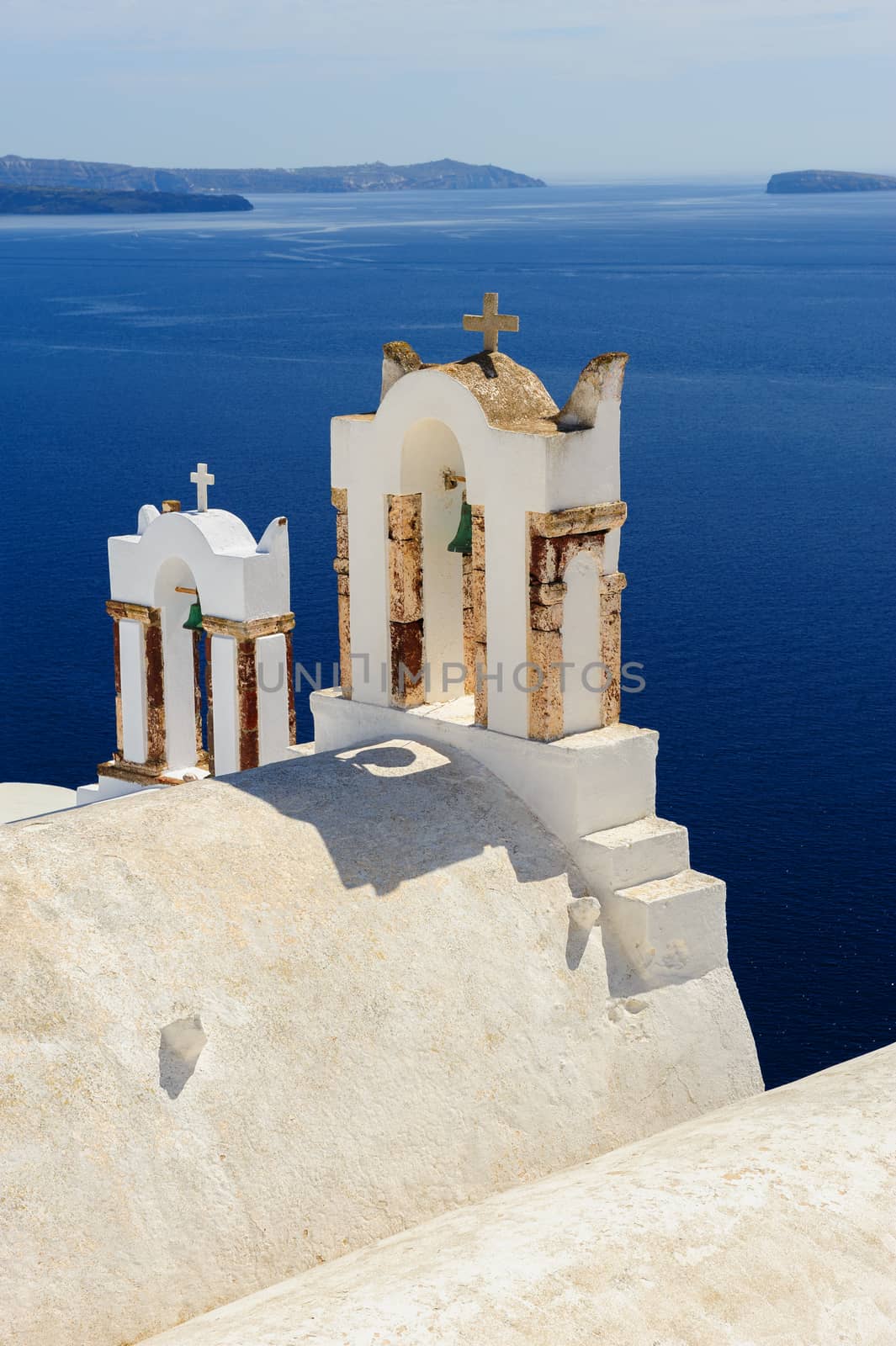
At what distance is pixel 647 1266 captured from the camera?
382 inches

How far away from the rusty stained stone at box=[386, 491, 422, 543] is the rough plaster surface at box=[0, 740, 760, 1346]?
1954mm

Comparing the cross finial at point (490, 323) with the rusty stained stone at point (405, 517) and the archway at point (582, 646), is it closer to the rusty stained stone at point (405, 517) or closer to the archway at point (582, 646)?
the rusty stained stone at point (405, 517)

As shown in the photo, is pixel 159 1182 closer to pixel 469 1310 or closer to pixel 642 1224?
pixel 469 1310

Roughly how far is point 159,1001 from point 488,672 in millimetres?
4729

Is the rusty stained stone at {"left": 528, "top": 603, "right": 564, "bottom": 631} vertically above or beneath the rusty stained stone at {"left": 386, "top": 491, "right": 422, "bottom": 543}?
beneath

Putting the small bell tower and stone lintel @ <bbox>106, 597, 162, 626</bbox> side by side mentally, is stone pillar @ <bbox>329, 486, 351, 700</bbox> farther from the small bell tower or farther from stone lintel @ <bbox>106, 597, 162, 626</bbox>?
stone lintel @ <bbox>106, 597, 162, 626</bbox>

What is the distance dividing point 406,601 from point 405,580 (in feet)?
0.63

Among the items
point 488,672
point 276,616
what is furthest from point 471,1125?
point 276,616

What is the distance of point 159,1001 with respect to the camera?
10.9 meters

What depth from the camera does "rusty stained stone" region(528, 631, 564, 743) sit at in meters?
14.0

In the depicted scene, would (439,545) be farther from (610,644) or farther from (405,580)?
(610,644)

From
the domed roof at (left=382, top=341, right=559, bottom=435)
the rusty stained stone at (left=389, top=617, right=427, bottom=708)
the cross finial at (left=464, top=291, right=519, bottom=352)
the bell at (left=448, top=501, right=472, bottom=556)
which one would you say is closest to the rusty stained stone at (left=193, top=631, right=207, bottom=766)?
the rusty stained stone at (left=389, top=617, right=427, bottom=708)

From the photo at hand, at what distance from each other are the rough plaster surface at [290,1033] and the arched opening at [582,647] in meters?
0.95

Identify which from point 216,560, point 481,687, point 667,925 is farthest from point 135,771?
point 667,925
